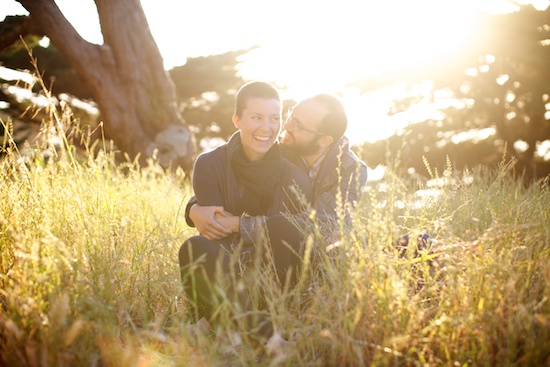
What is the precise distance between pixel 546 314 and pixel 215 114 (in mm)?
12450

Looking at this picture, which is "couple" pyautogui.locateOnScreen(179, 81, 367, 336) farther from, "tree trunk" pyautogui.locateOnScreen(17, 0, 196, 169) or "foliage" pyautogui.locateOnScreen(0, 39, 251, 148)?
"foliage" pyautogui.locateOnScreen(0, 39, 251, 148)

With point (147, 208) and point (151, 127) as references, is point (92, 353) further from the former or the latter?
point (151, 127)

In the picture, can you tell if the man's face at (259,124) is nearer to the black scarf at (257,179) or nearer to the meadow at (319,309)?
the black scarf at (257,179)

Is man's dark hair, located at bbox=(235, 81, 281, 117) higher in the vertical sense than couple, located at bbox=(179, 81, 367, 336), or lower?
higher

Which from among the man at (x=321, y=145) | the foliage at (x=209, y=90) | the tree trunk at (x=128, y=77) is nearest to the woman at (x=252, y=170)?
the man at (x=321, y=145)

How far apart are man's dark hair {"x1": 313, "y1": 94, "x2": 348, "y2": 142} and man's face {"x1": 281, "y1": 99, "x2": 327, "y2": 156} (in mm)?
35

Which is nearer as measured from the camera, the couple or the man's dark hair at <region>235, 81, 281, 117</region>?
the couple

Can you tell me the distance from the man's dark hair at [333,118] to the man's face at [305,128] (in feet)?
0.12

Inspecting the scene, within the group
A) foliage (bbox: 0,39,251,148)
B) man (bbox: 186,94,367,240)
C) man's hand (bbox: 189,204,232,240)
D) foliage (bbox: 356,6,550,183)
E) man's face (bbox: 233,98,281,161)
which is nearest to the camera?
man's hand (bbox: 189,204,232,240)

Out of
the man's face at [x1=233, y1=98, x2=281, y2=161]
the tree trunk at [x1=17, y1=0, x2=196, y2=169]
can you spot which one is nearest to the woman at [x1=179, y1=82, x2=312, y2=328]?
the man's face at [x1=233, y1=98, x2=281, y2=161]

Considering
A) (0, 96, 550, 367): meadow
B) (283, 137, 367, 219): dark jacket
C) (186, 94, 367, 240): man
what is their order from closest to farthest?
(0, 96, 550, 367): meadow
(283, 137, 367, 219): dark jacket
(186, 94, 367, 240): man

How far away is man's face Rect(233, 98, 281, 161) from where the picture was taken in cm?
292

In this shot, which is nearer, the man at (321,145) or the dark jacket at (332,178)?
the dark jacket at (332,178)

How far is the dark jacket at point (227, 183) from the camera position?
2.81 meters
